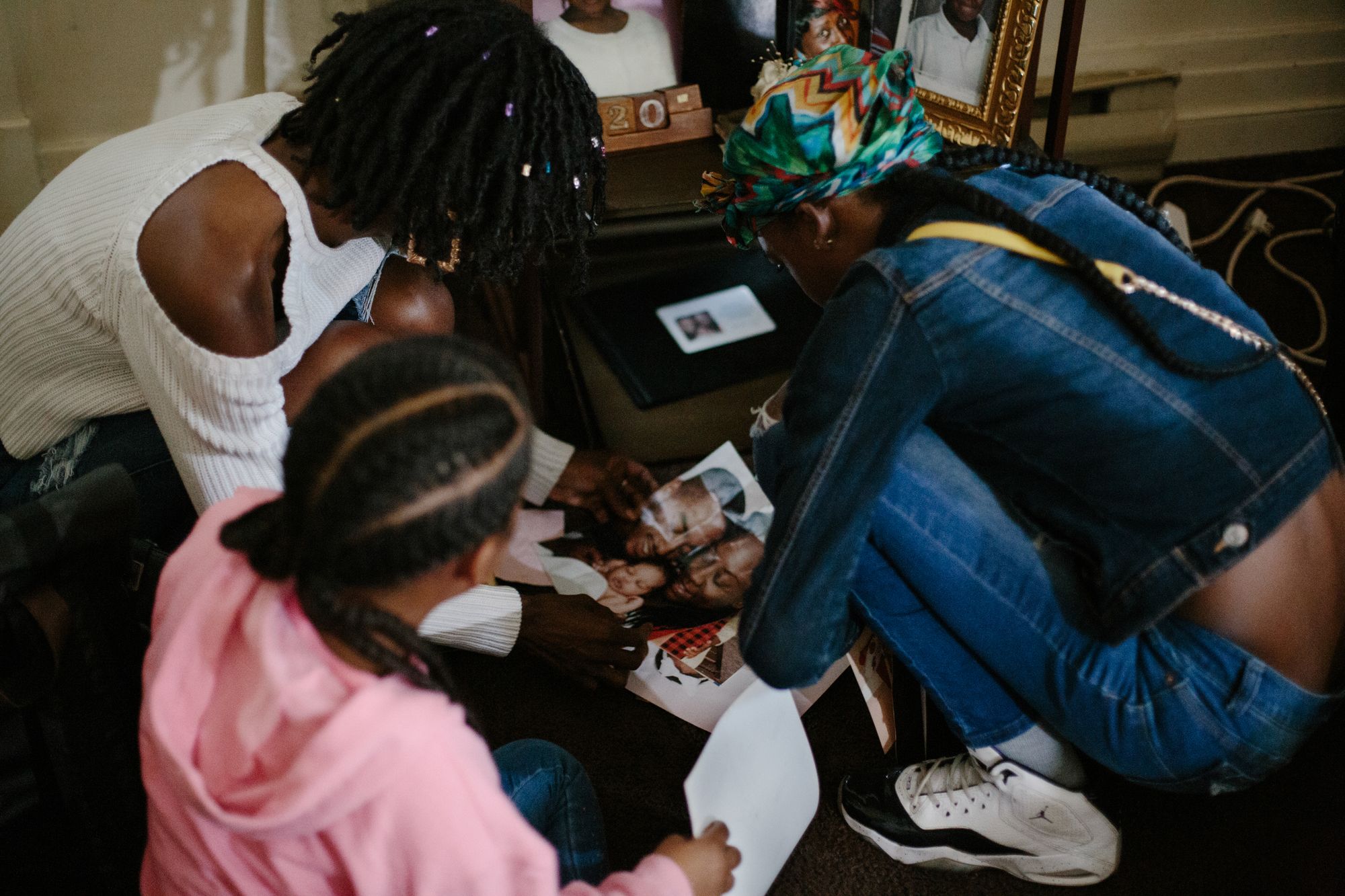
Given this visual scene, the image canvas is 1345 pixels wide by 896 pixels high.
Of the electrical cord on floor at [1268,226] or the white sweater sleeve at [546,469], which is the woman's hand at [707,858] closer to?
the white sweater sleeve at [546,469]

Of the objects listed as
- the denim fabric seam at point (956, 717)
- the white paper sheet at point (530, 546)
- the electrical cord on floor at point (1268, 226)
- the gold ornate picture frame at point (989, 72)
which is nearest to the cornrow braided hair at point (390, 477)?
the denim fabric seam at point (956, 717)

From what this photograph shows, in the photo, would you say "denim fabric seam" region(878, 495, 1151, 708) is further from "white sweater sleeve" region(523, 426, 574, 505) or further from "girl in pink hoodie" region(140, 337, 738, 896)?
"white sweater sleeve" region(523, 426, 574, 505)

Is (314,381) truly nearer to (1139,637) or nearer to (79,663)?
(79,663)

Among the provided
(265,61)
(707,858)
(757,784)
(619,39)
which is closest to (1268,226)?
(619,39)

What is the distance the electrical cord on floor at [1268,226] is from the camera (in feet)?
6.15

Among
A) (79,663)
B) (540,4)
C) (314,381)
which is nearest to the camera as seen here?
(79,663)

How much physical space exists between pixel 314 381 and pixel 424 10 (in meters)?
0.42

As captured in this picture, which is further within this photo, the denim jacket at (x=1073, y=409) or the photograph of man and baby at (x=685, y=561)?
the photograph of man and baby at (x=685, y=561)

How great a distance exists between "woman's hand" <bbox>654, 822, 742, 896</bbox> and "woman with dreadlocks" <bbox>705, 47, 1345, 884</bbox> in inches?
5.9

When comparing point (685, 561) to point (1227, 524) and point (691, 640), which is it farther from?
point (1227, 524)

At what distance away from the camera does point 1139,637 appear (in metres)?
0.95

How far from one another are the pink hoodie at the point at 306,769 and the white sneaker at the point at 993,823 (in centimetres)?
58

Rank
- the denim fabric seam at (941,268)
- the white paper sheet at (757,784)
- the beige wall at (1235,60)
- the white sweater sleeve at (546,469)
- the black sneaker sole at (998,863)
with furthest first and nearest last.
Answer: the beige wall at (1235,60) < the white sweater sleeve at (546,469) < the black sneaker sole at (998,863) < the white paper sheet at (757,784) < the denim fabric seam at (941,268)

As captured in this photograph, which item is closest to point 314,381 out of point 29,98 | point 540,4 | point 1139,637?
point 540,4
